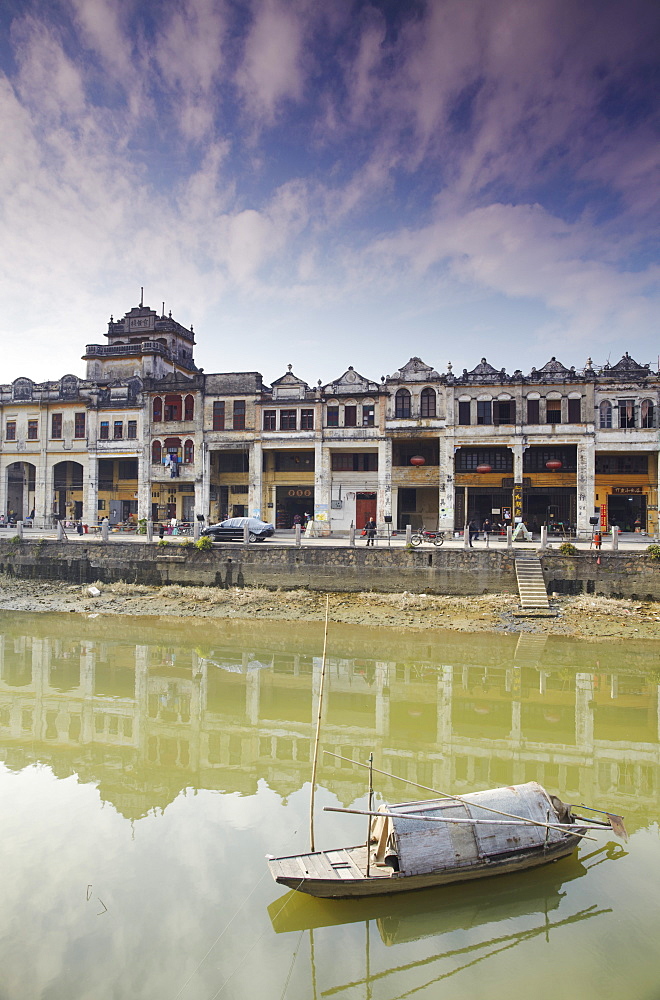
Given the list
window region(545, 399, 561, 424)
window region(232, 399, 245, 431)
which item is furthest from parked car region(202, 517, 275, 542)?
window region(545, 399, 561, 424)

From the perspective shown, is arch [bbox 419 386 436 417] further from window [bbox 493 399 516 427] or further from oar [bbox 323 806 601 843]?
oar [bbox 323 806 601 843]

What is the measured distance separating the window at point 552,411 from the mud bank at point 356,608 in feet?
51.7

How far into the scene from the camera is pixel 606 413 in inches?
1469

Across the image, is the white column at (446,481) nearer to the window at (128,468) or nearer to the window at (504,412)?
the window at (504,412)

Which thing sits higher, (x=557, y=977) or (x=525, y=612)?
(x=525, y=612)

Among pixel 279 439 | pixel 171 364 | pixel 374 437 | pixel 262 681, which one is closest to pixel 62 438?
pixel 171 364

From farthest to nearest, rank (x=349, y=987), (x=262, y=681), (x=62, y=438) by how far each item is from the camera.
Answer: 1. (x=62, y=438)
2. (x=262, y=681)
3. (x=349, y=987)

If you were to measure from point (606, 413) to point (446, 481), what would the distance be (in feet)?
36.5

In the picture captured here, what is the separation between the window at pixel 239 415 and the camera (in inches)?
1654

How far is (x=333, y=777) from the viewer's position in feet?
36.1

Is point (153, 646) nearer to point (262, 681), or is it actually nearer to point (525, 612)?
point (262, 681)

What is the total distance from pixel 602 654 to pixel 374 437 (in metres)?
22.9

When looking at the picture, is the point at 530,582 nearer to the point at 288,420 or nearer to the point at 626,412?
the point at 626,412

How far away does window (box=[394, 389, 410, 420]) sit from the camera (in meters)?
39.5
